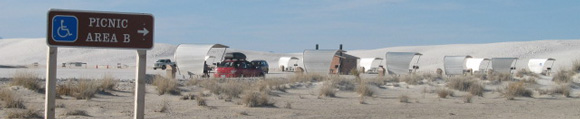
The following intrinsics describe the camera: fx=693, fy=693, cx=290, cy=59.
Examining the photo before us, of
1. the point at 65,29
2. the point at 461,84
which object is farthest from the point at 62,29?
the point at 461,84

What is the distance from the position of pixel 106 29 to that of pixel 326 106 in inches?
459

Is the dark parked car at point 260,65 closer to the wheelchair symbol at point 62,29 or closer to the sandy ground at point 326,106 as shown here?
the sandy ground at point 326,106

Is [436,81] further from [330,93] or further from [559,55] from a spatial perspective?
[559,55]

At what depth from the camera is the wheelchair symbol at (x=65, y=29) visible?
22.5 feet

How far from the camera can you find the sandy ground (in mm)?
15352

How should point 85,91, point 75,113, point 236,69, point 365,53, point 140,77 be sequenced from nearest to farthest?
point 140,77, point 75,113, point 85,91, point 236,69, point 365,53

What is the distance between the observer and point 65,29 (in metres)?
6.90

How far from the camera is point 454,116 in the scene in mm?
16062

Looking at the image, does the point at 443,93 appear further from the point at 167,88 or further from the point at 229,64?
the point at 229,64

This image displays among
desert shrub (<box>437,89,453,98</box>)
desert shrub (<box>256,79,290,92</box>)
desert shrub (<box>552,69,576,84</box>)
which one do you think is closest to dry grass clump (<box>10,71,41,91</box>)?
desert shrub (<box>256,79,290,92</box>)

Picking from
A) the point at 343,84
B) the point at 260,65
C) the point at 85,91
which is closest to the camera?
the point at 85,91

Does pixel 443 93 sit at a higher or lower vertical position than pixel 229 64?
lower

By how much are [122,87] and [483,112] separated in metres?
11.4

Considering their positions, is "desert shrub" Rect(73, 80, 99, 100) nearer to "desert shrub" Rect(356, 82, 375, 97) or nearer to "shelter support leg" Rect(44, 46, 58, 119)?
"desert shrub" Rect(356, 82, 375, 97)
